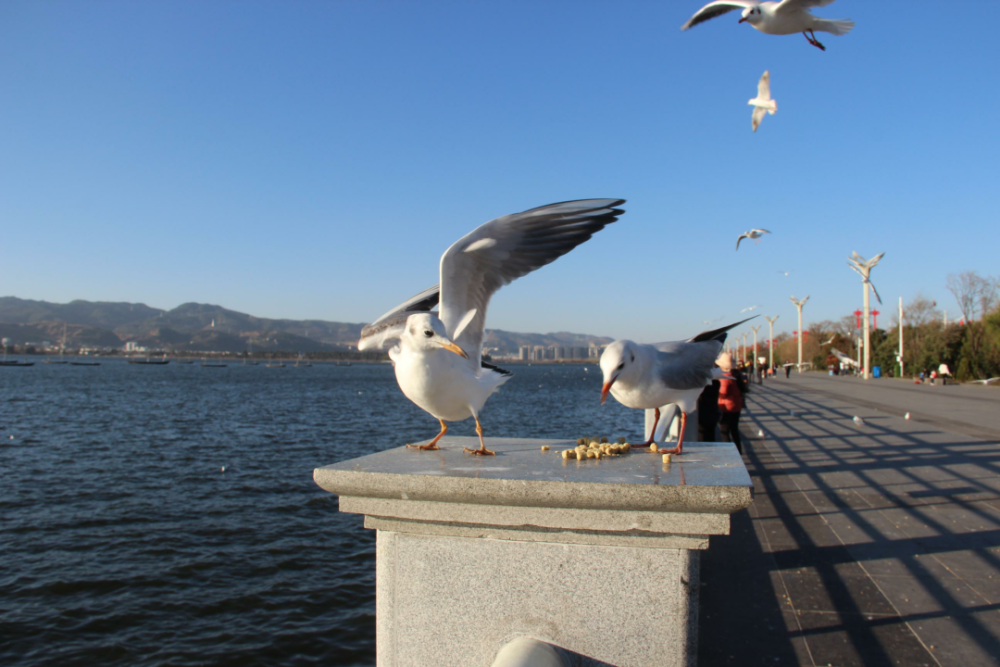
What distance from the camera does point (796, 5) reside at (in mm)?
4832

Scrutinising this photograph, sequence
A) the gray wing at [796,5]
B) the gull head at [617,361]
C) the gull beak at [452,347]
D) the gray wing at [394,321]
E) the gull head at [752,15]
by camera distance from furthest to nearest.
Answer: the gull head at [752,15] → the gray wing at [796,5] → the gray wing at [394,321] → the gull head at [617,361] → the gull beak at [452,347]

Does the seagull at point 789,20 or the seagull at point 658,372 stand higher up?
the seagull at point 789,20

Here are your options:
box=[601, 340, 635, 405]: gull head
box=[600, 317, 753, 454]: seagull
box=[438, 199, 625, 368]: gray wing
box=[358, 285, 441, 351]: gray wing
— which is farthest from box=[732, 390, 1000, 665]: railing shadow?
box=[358, 285, 441, 351]: gray wing

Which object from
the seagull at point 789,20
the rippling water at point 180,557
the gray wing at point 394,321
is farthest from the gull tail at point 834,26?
the rippling water at point 180,557

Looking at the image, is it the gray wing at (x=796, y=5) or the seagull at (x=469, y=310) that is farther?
the gray wing at (x=796, y=5)

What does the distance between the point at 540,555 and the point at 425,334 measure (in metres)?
0.96

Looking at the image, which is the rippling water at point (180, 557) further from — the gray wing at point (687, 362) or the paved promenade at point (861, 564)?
the gray wing at point (687, 362)

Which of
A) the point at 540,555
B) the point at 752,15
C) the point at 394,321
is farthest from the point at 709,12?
the point at 540,555

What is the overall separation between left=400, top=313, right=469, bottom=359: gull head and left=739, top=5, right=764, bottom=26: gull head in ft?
14.0

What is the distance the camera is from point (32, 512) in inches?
517

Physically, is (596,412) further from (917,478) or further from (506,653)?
(506,653)

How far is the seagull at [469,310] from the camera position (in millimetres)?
2441

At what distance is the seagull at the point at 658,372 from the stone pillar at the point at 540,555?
612 mm

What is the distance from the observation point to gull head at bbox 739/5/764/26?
16.3 ft
